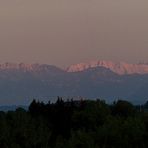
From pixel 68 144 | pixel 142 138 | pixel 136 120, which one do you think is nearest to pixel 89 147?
pixel 68 144

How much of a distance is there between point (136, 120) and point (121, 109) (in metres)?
32.2

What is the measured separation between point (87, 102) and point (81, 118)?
39.4ft

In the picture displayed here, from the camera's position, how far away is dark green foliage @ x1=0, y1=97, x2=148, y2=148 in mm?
68375

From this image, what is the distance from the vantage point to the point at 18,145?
71.9 m

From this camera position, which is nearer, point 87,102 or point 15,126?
point 15,126

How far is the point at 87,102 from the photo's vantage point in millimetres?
106750

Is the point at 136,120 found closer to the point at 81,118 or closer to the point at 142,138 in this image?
the point at 142,138

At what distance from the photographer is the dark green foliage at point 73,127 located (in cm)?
6838

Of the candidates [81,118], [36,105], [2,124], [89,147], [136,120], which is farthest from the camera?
[36,105]

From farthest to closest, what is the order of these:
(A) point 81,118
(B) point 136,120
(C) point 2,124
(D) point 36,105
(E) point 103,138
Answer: (D) point 36,105 < (A) point 81,118 < (C) point 2,124 < (B) point 136,120 < (E) point 103,138

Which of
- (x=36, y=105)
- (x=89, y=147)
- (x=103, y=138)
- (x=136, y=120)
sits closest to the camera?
(x=89, y=147)

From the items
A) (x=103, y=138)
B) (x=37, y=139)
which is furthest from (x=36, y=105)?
(x=103, y=138)

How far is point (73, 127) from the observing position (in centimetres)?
9281

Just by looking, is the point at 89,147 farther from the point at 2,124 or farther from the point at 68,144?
the point at 2,124
